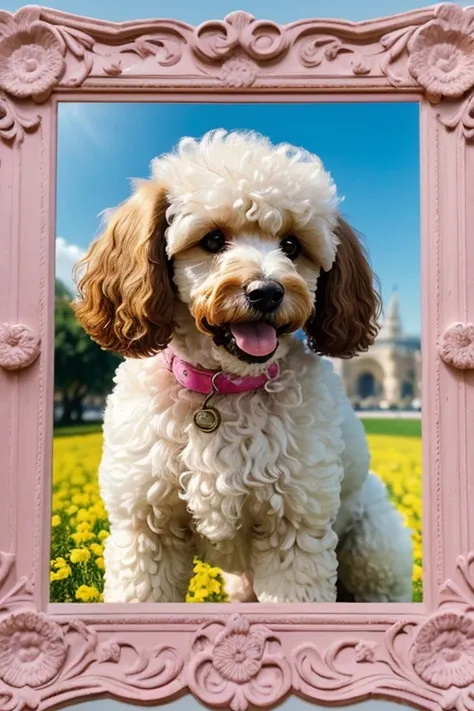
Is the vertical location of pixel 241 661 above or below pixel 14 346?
below

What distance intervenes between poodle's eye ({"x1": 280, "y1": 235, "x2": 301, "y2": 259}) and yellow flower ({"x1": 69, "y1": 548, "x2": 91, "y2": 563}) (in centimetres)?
117

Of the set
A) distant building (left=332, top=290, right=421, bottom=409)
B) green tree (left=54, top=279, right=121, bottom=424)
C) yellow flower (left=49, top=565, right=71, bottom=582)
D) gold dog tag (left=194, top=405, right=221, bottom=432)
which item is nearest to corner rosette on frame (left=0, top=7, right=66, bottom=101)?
green tree (left=54, top=279, right=121, bottom=424)

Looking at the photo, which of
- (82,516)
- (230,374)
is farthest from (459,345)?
(82,516)

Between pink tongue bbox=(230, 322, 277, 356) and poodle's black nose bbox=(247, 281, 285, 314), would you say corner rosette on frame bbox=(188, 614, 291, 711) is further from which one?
poodle's black nose bbox=(247, 281, 285, 314)

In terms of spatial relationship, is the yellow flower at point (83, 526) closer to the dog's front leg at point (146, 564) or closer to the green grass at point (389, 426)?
the dog's front leg at point (146, 564)

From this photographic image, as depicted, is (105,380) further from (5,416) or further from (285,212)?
(285,212)

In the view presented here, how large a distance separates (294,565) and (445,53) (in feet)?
5.37

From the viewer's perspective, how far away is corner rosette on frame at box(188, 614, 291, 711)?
2.45 metres

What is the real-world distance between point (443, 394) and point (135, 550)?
1.07 metres

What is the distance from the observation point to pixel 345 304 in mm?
2641

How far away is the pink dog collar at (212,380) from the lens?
2.54 meters

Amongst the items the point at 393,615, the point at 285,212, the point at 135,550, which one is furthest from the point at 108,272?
the point at 393,615

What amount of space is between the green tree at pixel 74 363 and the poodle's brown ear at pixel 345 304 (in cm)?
66

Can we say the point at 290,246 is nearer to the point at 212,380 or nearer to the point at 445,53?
the point at 212,380
